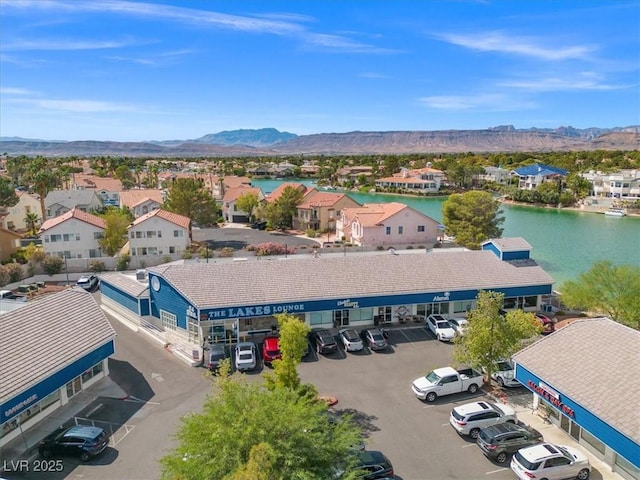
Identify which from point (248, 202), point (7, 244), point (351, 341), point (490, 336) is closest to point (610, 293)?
point (490, 336)

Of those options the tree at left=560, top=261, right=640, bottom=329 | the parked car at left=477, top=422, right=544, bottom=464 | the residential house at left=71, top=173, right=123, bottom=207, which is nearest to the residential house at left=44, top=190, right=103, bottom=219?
the residential house at left=71, top=173, right=123, bottom=207

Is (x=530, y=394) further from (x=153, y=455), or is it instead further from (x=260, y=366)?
(x=153, y=455)

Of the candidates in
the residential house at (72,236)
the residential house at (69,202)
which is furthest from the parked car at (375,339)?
the residential house at (69,202)

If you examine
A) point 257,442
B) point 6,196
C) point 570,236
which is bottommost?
point 570,236

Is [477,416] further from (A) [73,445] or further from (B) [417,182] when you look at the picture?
(B) [417,182]

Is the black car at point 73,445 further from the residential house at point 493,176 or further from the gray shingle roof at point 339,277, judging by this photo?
the residential house at point 493,176
